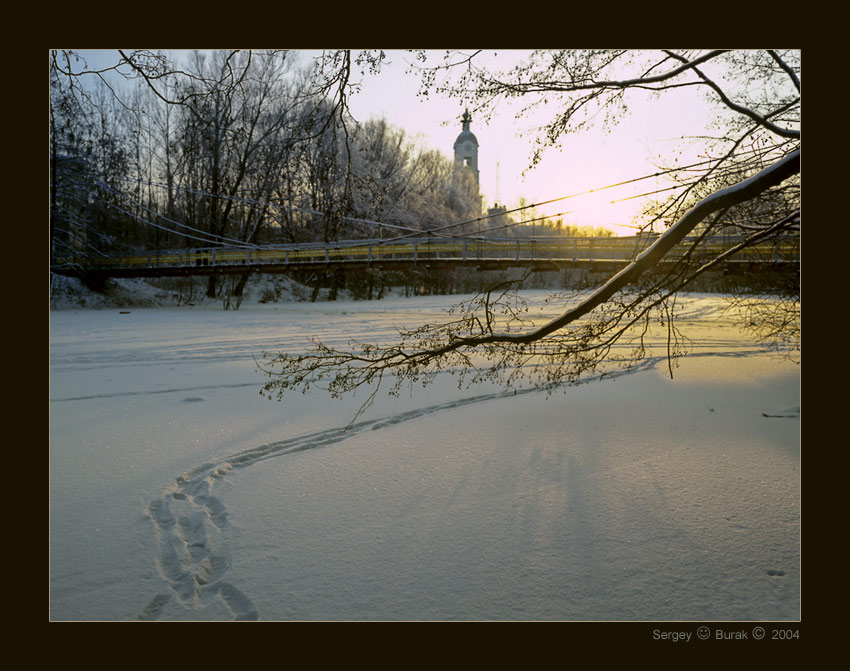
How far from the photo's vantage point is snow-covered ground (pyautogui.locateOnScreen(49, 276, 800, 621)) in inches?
54.5

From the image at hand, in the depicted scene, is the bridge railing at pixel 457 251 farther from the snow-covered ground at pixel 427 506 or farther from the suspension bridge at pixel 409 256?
the snow-covered ground at pixel 427 506

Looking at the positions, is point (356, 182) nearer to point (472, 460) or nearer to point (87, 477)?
point (472, 460)

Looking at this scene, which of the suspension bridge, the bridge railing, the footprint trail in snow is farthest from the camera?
the suspension bridge

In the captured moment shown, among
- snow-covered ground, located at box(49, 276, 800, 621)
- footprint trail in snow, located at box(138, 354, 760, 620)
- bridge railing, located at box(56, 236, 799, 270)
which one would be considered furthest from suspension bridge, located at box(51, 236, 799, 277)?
footprint trail in snow, located at box(138, 354, 760, 620)

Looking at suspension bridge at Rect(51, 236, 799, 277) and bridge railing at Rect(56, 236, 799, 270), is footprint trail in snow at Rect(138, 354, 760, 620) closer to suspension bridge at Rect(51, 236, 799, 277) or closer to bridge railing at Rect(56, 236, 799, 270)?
bridge railing at Rect(56, 236, 799, 270)

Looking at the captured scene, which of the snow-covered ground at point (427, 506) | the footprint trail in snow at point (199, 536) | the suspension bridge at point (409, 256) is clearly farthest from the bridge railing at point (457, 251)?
the footprint trail in snow at point (199, 536)

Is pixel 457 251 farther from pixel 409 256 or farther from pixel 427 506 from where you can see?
pixel 427 506

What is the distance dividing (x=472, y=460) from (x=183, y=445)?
1.48 meters

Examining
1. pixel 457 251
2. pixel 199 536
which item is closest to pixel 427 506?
pixel 199 536

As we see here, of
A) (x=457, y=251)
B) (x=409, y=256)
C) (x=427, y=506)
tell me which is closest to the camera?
(x=427, y=506)

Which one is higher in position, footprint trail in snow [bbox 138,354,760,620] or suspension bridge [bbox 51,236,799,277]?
suspension bridge [bbox 51,236,799,277]

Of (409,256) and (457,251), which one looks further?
(409,256)

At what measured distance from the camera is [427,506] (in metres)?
1.91

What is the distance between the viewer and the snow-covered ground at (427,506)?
4.54 feet
